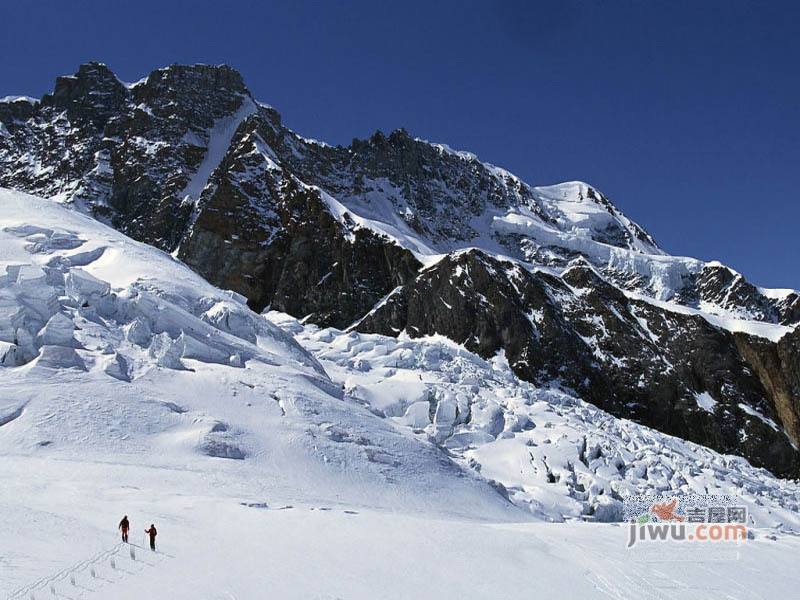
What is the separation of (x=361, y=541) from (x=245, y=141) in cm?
11105

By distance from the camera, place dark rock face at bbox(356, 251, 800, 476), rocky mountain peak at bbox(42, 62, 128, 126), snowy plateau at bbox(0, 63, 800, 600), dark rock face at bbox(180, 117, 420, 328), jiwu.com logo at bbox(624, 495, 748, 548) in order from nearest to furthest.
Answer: snowy plateau at bbox(0, 63, 800, 600) < jiwu.com logo at bbox(624, 495, 748, 548) < dark rock face at bbox(356, 251, 800, 476) < dark rock face at bbox(180, 117, 420, 328) < rocky mountain peak at bbox(42, 62, 128, 126)

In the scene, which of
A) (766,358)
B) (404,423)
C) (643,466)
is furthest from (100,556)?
(766,358)

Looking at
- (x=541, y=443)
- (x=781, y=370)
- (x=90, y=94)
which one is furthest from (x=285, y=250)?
(x=90, y=94)

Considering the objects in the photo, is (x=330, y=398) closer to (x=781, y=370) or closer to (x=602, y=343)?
(x=602, y=343)

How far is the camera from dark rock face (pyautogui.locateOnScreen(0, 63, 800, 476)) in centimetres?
8538

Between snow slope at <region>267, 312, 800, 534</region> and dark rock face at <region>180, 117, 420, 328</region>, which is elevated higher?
dark rock face at <region>180, 117, 420, 328</region>

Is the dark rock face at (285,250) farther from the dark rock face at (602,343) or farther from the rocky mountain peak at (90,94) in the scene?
the rocky mountain peak at (90,94)

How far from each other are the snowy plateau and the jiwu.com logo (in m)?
1.20

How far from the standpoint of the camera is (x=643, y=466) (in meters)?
51.9

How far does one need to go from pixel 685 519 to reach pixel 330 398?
23684 millimetres

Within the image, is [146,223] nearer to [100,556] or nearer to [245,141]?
[245,141]

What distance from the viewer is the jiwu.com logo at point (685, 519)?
31.2 meters

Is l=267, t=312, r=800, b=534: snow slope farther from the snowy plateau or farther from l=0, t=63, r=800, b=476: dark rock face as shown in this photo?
l=0, t=63, r=800, b=476: dark rock face

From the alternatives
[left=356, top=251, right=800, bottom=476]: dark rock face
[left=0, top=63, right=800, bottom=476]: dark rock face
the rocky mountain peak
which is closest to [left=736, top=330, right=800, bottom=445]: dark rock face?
[left=0, top=63, right=800, bottom=476]: dark rock face
